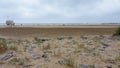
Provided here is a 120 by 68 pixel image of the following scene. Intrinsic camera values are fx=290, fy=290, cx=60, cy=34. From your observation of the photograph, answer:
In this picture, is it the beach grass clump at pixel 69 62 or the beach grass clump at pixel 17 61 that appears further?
the beach grass clump at pixel 17 61

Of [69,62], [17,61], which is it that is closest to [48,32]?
[17,61]

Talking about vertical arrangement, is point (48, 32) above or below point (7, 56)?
below

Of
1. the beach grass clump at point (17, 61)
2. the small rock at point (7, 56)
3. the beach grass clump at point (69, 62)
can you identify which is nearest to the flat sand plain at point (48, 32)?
the small rock at point (7, 56)

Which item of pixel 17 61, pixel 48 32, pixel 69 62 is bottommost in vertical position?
pixel 48 32

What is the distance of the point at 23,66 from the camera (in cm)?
Result: 1357

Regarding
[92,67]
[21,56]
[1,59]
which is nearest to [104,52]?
[92,67]

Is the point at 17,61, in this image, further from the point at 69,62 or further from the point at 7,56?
the point at 69,62

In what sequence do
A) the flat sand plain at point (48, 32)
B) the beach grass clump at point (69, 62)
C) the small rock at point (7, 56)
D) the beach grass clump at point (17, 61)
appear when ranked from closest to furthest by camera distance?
the beach grass clump at point (69, 62) < the beach grass clump at point (17, 61) < the small rock at point (7, 56) < the flat sand plain at point (48, 32)

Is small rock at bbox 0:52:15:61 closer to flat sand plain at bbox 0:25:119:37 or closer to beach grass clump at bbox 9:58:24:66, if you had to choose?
beach grass clump at bbox 9:58:24:66

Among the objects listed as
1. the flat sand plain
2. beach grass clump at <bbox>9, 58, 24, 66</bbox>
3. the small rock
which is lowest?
the flat sand plain

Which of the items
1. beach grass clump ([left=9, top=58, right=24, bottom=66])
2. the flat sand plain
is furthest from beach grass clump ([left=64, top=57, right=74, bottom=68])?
the flat sand plain

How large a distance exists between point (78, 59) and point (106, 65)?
5.13ft

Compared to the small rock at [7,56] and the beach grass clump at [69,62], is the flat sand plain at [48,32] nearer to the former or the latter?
the small rock at [7,56]

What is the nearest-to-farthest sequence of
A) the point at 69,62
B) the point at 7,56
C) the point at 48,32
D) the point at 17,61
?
the point at 69,62, the point at 17,61, the point at 7,56, the point at 48,32
